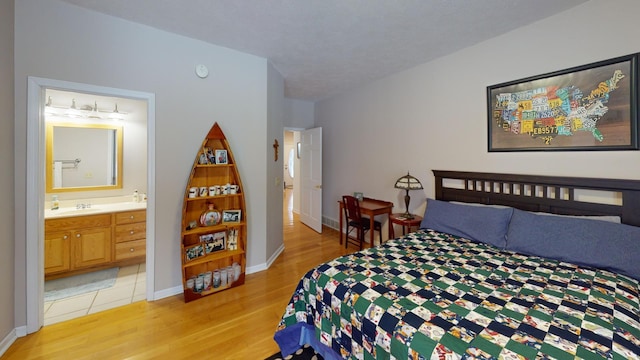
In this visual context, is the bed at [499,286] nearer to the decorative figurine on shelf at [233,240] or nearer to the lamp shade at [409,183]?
the lamp shade at [409,183]

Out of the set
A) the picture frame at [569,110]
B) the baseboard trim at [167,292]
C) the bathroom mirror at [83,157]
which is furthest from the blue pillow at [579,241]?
the bathroom mirror at [83,157]

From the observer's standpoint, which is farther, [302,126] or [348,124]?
[302,126]

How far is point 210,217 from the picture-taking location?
269 cm

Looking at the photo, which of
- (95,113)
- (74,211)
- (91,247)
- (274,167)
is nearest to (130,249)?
(91,247)

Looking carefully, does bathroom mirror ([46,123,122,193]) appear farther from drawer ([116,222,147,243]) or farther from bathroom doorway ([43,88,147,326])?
drawer ([116,222,147,243])

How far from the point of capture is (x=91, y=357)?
179 centimetres

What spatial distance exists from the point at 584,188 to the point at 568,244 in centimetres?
56

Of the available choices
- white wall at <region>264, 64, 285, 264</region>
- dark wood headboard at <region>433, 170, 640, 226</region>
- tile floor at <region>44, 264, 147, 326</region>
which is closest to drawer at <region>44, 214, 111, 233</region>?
tile floor at <region>44, 264, 147, 326</region>

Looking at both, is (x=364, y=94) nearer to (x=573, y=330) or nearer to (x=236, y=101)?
(x=236, y=101)

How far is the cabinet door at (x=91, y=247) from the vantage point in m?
3.00

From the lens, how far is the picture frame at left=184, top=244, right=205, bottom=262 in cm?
258

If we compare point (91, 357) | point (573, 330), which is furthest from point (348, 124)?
point (91, 357)

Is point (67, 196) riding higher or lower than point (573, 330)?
higher

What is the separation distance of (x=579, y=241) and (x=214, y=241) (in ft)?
10.4
